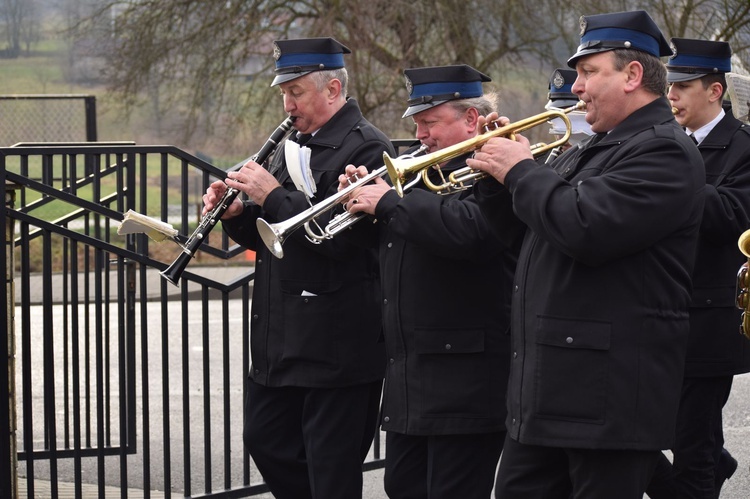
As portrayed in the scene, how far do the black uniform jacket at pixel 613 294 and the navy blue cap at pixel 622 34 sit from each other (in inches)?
9.2

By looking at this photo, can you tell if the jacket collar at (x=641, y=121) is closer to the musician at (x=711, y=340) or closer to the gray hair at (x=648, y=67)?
the gray hair at (x=648, y=67)

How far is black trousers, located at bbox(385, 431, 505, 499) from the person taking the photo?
13.7 ft

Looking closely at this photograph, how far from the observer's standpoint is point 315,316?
464cm

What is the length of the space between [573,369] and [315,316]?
145cm

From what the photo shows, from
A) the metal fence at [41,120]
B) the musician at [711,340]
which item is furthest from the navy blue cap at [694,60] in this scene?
the metal fence at [41,120]

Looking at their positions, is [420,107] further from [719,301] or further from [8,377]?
[8,377]

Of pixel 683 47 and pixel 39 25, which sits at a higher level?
pixel 39 25

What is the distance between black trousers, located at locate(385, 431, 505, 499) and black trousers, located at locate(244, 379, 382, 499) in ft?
1.16

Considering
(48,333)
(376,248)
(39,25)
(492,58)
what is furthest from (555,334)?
(39,25)

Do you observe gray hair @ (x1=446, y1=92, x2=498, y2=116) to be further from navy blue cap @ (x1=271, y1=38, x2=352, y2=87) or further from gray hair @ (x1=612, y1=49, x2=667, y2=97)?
gray hair @ (x1=612, y1=49, x2=667, y2=97)

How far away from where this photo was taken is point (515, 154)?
3.56m

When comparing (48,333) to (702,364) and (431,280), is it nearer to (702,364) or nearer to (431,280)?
(431,280)

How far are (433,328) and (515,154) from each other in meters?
0.86

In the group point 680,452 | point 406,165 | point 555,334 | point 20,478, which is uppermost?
point 406,165
